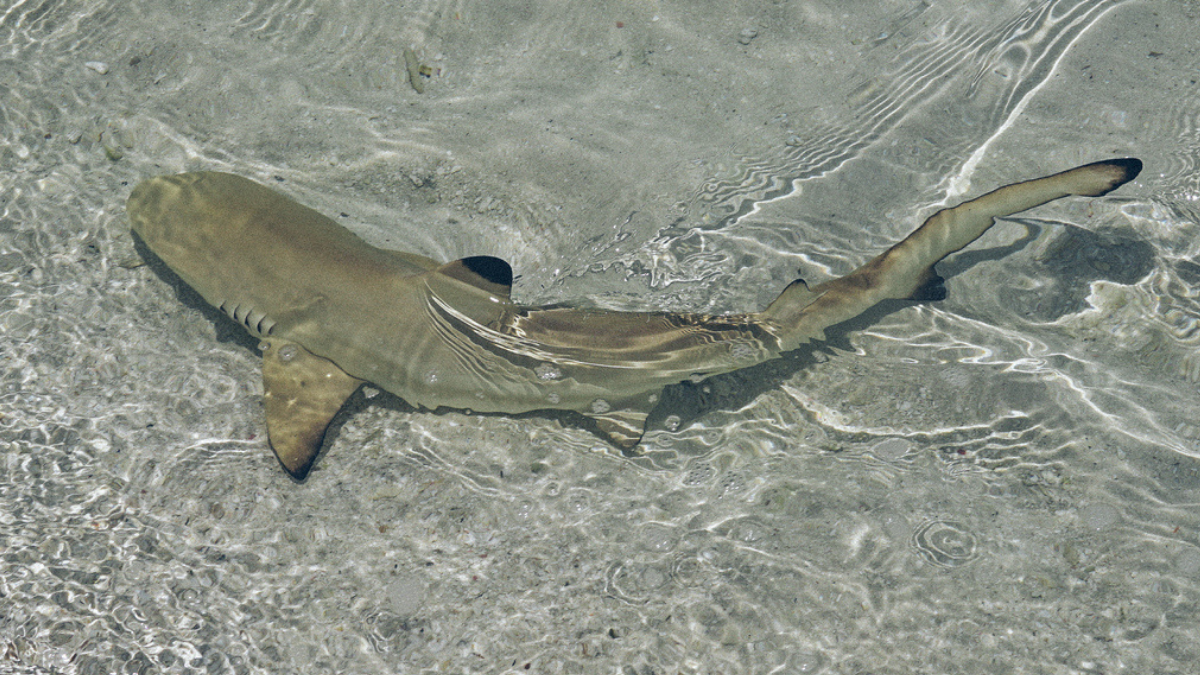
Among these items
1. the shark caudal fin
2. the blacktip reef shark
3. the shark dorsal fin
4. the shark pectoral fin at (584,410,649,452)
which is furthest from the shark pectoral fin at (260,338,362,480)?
the shark caudal fin

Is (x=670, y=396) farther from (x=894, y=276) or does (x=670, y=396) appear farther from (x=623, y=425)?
(x=894, y=276)

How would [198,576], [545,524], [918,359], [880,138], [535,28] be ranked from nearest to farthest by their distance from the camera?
[198,576]
[545,524]
[918,359]
[880,138]
[535,28]

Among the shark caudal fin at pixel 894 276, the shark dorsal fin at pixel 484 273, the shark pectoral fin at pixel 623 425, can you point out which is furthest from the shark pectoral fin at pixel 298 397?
the shark caudal fin at pixel 894 276

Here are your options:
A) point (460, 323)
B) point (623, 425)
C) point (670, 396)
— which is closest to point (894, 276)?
point (670, 396)

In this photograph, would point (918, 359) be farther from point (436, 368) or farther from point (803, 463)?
point (436, 368)

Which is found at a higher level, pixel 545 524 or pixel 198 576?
pixel 545 524

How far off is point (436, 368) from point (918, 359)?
2.79 meters

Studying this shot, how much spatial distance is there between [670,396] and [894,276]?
1.39m

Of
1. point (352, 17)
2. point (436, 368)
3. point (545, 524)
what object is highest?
point (352, 17)

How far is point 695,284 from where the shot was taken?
4.76 metres

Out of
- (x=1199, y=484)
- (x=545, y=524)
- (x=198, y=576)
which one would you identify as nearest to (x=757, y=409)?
(x=545, y=524)

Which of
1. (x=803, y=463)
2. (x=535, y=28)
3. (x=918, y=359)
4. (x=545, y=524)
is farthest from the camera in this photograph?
(x=535, y=28)

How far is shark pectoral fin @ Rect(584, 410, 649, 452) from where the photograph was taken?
4.05 m

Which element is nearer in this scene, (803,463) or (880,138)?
(803,463)
